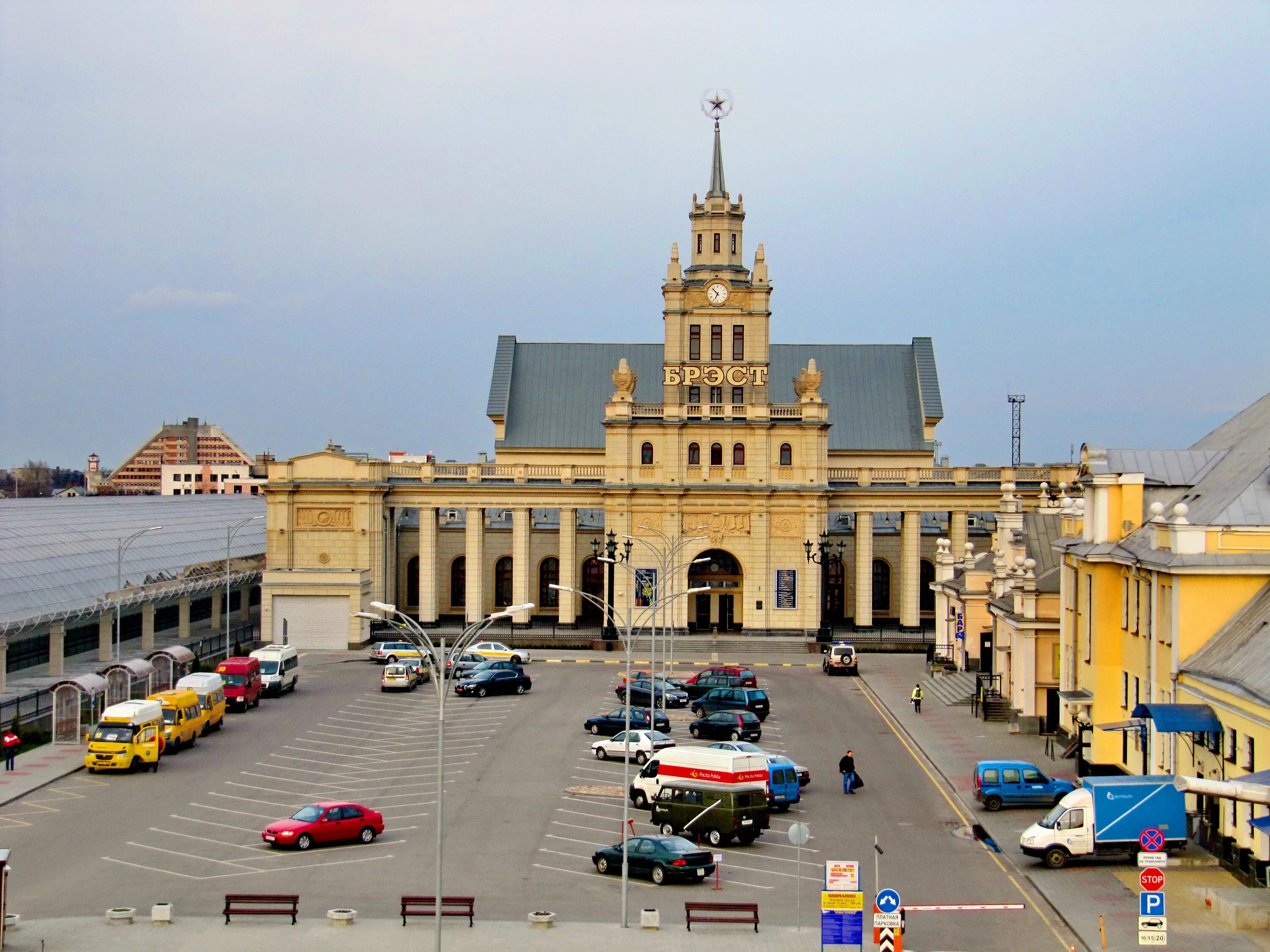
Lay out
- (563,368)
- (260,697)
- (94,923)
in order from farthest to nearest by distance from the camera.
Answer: (563,368)
(260,697)
(94,923)

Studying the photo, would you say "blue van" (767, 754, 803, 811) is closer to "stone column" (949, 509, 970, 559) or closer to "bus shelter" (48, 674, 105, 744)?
"bus shelter" (48, 674, 105, 744)

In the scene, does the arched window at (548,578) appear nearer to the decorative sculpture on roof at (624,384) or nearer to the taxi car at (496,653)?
the decorative sculpture on roof at (624,384)

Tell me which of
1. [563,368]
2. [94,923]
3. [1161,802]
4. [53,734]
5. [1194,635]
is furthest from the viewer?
[563,368]

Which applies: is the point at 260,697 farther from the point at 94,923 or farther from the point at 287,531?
the point at 94,923

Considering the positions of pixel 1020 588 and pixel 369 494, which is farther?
pixel 369 494

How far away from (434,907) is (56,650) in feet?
137

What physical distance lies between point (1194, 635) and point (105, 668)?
42.0 metres

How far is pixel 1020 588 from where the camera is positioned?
Result: 6009 centimetres

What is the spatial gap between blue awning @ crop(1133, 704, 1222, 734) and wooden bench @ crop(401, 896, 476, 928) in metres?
19.3

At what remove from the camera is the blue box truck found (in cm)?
3769

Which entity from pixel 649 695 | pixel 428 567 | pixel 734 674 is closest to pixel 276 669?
pixel 649 695

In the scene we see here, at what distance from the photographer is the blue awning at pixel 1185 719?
128 feet

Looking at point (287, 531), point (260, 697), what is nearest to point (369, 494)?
point (287, 531)

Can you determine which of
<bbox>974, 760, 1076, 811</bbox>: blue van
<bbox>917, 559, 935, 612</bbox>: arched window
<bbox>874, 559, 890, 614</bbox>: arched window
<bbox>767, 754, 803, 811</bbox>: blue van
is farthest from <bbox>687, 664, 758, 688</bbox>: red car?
<bbox>874, 559, 890, 614</bbox>: arched window
